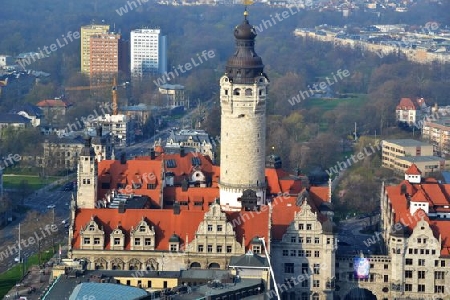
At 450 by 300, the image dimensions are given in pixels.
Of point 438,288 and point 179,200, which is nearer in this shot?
point 438,288

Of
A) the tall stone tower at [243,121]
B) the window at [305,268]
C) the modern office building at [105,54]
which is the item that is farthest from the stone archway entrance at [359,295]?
the modern office building at [105,54]

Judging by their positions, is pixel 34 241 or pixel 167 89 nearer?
pixel 34 241

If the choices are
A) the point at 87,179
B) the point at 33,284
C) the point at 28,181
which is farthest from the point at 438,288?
the point at 28,181

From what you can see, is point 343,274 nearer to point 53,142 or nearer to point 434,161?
Answer: point 434,161

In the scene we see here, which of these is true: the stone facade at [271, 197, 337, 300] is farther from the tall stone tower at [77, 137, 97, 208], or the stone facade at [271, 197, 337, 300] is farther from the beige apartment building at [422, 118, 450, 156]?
the beige apartment building at [422, 118, 450, 156]

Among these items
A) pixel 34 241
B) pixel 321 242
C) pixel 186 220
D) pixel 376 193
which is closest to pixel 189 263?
pixel 186 220

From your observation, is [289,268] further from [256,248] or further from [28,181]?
[28,181]
